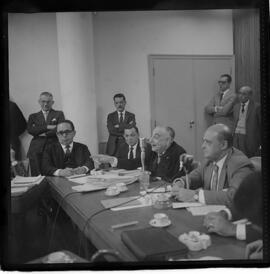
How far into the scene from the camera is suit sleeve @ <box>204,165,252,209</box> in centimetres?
173

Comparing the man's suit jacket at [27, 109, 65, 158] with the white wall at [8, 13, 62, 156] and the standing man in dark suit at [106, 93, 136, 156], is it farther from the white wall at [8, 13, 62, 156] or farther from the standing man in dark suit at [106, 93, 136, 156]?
the standing man in dark suit at [106, 93, 136, 156]

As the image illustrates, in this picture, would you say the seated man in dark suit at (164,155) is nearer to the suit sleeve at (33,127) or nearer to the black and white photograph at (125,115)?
the black and white photograph at (125,115)

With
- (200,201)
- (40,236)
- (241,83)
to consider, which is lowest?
(40,236)

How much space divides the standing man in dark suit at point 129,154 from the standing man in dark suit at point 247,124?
1.34 ft

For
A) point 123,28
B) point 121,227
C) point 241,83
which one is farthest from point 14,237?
point 241,83

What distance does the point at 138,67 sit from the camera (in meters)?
1.76

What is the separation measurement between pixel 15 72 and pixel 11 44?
126 mm

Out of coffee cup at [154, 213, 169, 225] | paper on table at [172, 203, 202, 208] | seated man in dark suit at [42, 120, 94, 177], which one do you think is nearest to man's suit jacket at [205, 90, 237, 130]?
paper on table at [172, 203, 202, 208]

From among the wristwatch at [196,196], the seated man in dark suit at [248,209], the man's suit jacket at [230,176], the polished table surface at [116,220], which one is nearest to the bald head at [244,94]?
the man's suit jacket at [230,176]

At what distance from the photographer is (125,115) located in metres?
1.75

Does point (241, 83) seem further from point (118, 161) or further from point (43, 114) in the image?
A: point (43, 114)

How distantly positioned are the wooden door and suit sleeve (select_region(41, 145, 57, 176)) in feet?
1.60

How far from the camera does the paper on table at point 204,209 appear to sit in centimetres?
169

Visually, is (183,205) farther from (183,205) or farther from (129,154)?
(129,154)
